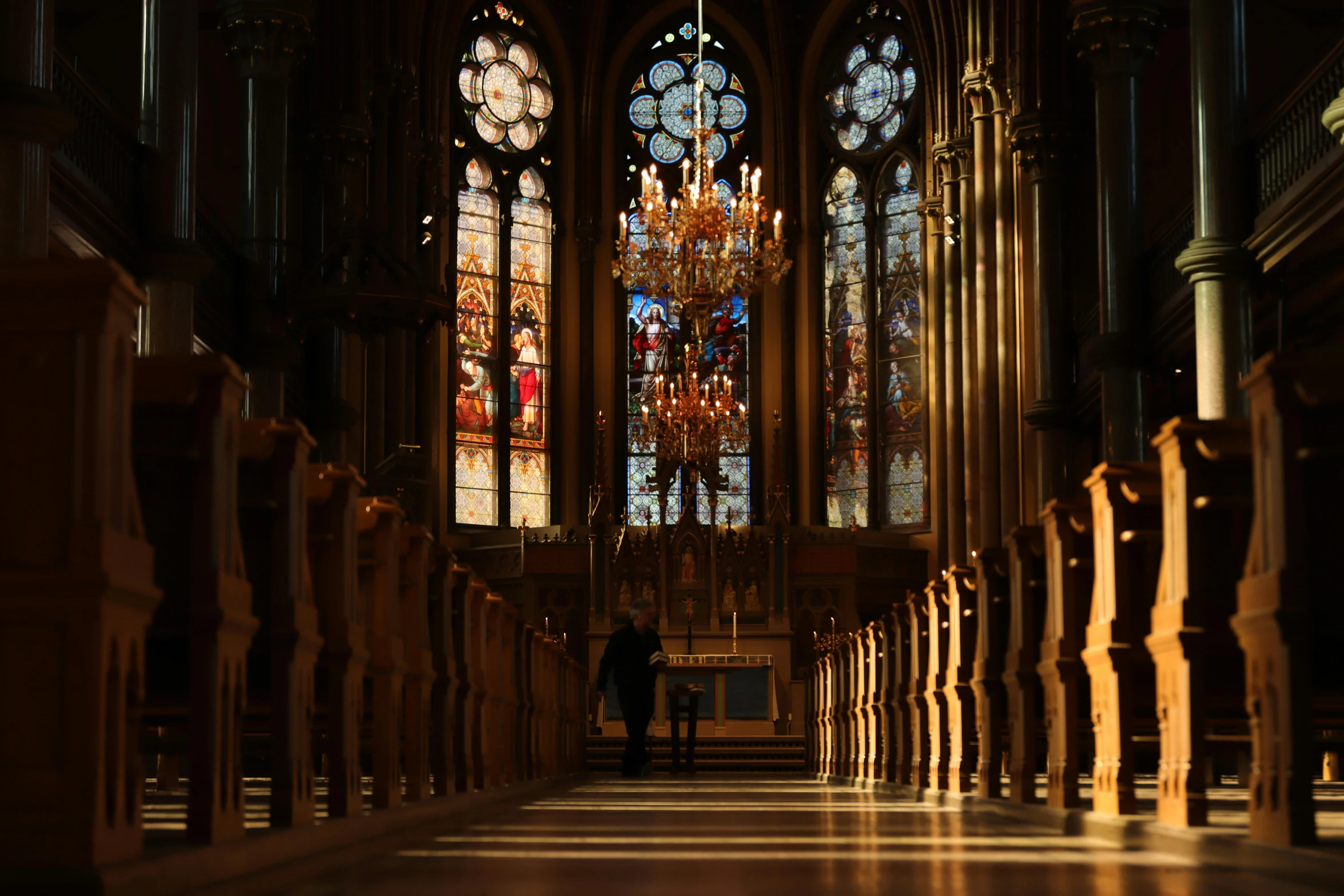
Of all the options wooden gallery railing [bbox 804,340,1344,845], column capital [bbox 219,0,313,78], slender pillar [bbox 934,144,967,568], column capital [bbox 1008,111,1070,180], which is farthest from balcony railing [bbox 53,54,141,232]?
slender pillar [bbox 934,144,967,568]

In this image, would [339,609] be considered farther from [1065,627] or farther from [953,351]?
[953,351]

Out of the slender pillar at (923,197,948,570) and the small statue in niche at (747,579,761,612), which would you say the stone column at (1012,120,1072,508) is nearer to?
the small statue in niche at (747,579,761,612)

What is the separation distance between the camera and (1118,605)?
588cm

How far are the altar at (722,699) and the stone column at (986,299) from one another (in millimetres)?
4194

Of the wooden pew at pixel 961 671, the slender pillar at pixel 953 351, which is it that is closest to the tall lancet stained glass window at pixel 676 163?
the slender pillar at pixel 953 351

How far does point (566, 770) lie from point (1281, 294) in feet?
22.5

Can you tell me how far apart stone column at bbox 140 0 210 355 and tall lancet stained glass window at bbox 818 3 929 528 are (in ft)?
43.1

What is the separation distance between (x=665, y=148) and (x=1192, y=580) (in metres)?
21.6

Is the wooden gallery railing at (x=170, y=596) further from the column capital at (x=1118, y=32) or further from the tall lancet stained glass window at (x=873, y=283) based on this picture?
the tall lancet stained glass window at (x=873, y=283)

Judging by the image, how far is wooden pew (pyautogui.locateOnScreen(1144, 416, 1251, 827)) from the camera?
5.27 m

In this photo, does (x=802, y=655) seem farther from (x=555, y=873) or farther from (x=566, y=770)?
(x=555, y=873)

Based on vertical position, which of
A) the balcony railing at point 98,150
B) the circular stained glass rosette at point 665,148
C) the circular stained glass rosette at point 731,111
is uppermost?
the circular stained glass rosette at point 731,111

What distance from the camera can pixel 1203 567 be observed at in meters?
5.49

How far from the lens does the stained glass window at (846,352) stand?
25.3 metres
